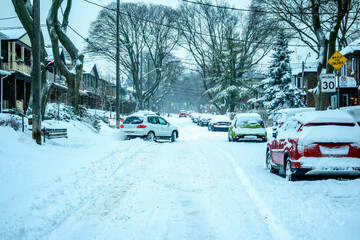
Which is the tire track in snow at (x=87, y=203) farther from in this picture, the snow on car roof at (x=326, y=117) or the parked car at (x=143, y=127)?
the parked car at (x=143, y=127)

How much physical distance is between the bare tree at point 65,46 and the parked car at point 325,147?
18058 mm

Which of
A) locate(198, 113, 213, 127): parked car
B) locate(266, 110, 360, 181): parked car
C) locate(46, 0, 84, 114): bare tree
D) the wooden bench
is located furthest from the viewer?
locate(198, 113, 213, 127): parked car

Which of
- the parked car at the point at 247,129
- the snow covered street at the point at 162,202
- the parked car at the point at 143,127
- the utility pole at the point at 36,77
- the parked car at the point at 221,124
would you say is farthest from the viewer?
the parked car at the point at 221,124

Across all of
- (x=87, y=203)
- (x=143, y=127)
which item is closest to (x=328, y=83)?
(x=143, y=127)

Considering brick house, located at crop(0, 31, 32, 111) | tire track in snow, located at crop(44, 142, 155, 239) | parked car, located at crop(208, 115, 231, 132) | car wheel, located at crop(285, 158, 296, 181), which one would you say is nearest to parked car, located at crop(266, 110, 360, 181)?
car wheel, located at crop(285, 158, 296, 181)

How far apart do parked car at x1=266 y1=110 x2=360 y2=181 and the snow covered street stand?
31cm

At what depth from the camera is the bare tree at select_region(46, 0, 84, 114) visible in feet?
76.2

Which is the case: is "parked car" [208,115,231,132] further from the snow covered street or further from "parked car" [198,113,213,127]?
the snow covered street

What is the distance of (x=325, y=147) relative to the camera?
28.1ft

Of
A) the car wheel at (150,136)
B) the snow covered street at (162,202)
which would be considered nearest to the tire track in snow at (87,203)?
the snow covered street at (162,202)

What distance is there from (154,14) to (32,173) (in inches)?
1341

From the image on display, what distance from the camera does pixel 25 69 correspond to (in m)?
36.7

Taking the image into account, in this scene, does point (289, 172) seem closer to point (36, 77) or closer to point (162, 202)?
point (162, 202)

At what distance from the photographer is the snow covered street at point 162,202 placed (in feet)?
17.6
